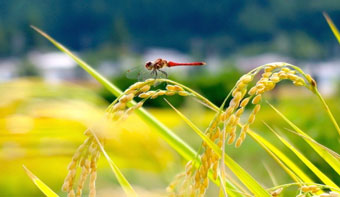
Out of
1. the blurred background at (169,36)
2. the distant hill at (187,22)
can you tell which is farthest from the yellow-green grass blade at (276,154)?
the distant hill at (187,22)

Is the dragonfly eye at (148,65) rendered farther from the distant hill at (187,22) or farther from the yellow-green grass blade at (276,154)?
the distant hill at (187,22)

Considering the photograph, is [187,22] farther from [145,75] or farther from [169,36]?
[145,75]

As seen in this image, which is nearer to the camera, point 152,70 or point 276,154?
point 152,70

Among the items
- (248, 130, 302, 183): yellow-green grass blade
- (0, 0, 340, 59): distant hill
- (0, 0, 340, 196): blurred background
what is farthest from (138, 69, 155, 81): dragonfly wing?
(0, 0, 340, 59): distant hill

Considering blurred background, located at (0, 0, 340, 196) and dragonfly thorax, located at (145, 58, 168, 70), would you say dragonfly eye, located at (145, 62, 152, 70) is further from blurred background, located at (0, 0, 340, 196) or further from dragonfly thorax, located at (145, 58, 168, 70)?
blurred background, located at (0, 0, 340, 196)

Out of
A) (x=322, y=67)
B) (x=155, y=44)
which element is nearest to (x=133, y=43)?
(x=155, y=44)

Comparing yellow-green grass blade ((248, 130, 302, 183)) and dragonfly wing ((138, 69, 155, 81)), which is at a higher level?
dragonfly wing ((138, 69, 155, 81))

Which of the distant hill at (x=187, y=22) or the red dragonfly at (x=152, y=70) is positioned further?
the distant hill at (x=187, y=22)

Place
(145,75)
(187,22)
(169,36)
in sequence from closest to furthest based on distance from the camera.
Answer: (145,75)
(169,36)
(187,22)

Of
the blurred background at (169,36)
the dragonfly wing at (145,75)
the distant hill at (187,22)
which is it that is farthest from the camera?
the distant hill at (187,22)

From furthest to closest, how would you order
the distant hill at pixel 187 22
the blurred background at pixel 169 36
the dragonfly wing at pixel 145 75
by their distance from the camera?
the distant hill at pixel 187 22 → the blurred background at pixel 169 36 → the dragonfly wing at pixel 145 75

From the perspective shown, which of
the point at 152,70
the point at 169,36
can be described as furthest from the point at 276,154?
the point at 169,36
